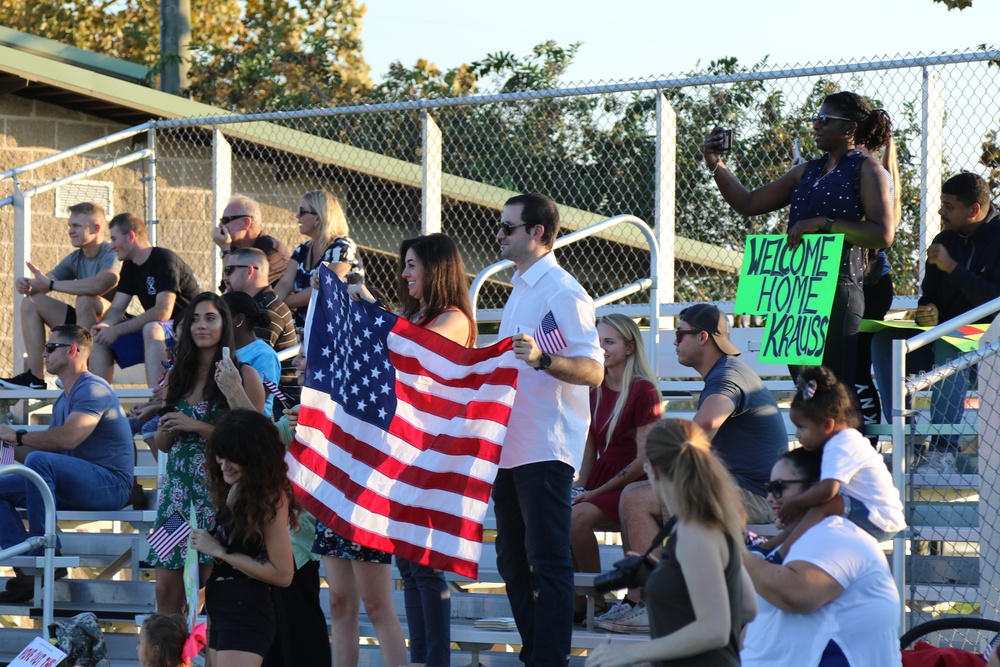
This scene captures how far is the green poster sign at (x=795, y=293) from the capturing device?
6801 millimetres

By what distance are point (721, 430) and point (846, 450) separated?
4.16 ft

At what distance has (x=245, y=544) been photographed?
18.8 ft

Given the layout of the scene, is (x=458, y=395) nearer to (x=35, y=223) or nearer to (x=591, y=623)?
(x=591, y=623)

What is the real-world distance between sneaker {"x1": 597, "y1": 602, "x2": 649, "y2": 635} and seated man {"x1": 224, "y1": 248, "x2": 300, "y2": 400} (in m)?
2.58

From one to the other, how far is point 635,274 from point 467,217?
65.2 inches

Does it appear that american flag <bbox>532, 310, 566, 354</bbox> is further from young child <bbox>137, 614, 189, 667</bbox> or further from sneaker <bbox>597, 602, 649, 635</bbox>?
young child <bbox>137, 614, 189, 667</bbox>

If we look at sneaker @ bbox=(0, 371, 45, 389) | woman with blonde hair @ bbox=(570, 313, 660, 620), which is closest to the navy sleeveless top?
woman with blonde hair @ bbox=(570, 313, 660, 620)

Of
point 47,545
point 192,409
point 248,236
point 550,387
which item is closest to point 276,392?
point 192,409

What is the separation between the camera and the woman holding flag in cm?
590

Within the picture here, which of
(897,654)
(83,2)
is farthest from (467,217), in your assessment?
(83,2)

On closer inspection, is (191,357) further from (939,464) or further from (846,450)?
(939,464)

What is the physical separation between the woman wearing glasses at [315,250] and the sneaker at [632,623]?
82.8 inches

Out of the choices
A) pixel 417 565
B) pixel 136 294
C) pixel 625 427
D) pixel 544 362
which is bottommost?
A: pixel 417 565

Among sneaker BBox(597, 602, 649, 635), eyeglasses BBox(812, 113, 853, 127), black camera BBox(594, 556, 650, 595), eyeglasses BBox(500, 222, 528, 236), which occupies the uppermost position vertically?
eyeglasses BBox(812, 113, 853, 127)
